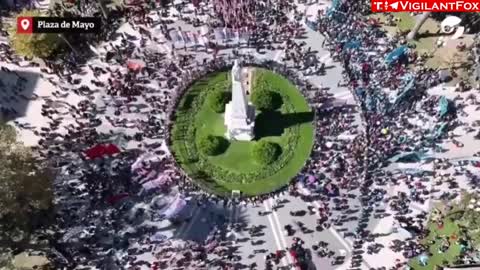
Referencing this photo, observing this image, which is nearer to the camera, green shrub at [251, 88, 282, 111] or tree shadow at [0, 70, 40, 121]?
green shrub at [251, 88, 282, 111]

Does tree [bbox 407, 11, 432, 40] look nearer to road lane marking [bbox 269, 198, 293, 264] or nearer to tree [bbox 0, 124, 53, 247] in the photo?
road lane marking [bbox 269, 198, 293, 264]

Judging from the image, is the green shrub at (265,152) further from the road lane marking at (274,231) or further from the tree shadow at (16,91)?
the tree shadow at (16,91)

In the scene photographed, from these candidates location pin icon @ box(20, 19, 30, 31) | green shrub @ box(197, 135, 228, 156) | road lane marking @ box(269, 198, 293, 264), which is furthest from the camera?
location pin icon @ box(20, 19, 30, 31)

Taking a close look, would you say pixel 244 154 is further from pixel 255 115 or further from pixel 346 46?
pixel 346 46

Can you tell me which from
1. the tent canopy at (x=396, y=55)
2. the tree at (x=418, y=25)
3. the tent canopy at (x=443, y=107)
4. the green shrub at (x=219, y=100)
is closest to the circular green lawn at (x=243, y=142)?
the green shrub at (x=219, y=100)

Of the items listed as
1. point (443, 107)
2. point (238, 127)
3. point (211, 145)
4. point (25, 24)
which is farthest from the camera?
point (443, 107)

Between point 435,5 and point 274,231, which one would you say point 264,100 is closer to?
point 274,231

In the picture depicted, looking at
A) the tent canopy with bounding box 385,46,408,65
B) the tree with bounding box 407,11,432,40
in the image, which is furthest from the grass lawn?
the tree with bounding box 407,11,432,40

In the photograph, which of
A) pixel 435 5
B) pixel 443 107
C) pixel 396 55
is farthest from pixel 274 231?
pixel 435 5
